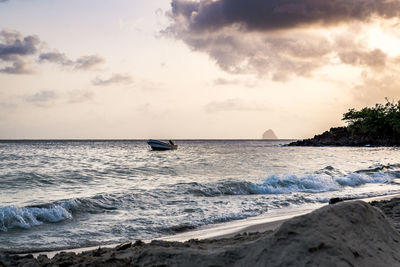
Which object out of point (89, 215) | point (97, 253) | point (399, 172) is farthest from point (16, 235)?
point (399, 172)

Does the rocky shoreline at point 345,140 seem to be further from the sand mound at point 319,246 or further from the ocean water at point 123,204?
the sand mound at point 319,246

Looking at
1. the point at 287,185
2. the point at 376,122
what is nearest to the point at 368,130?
the point at 376,122

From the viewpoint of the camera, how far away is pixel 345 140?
7900cm

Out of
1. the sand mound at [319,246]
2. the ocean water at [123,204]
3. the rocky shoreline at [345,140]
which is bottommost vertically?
the ocean water at [123,204]

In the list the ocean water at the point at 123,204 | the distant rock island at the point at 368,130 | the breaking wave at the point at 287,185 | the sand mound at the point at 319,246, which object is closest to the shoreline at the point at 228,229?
the ocean water at the point at 123,204

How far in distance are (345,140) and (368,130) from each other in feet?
19.8

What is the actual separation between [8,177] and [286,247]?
16784 millimetres

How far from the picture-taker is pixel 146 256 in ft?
11.6

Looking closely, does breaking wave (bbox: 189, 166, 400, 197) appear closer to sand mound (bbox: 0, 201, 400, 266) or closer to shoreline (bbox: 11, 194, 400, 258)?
shoreline (bbox: 11, 194, 400, 258)

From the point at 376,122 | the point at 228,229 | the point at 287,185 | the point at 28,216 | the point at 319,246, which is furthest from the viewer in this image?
the point at 376,122

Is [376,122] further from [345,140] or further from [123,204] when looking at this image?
[123,204]

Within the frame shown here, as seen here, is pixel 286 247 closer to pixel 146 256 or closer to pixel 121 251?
pixel 146 256

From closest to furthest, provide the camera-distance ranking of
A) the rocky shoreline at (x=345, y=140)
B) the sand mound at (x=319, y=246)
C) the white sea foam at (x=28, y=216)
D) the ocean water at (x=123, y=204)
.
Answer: the sand mound at (x=319, y=246) < the ocean water at (x=123, y=204) < the white sea foam at (x=28, y=216) < the rocky shoreline at (x=345, y=140)

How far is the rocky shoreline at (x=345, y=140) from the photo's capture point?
2852 inches
